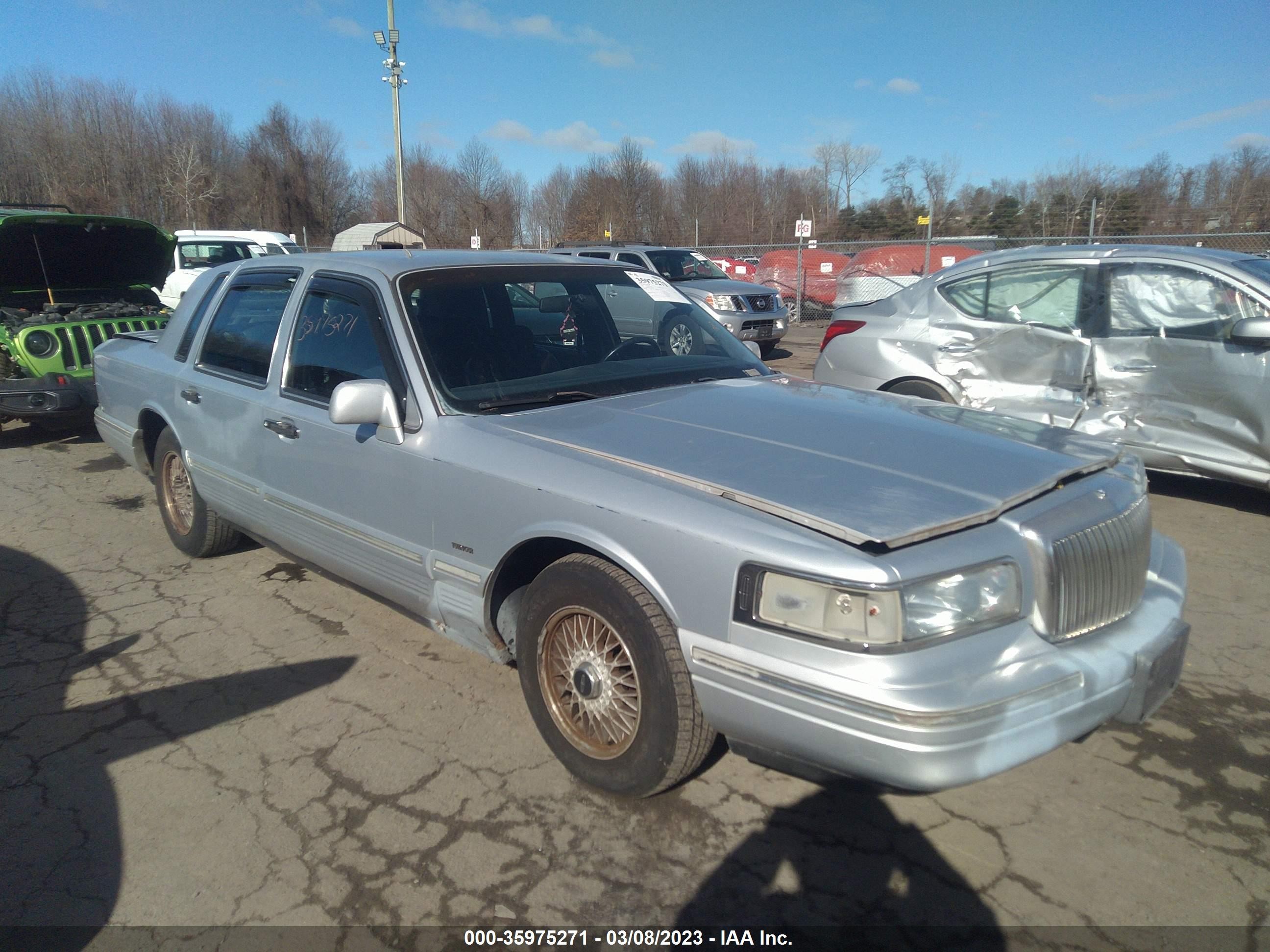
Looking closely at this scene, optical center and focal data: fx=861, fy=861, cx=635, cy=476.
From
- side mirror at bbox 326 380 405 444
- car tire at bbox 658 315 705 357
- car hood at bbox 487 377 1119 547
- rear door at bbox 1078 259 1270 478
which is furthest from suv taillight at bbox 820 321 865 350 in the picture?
side mirror at bbox 326 380 405 444

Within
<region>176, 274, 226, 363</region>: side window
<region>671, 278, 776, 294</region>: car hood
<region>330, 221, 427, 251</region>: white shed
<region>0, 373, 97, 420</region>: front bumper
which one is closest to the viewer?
<region>176, 274, 226, 363</region>: side window

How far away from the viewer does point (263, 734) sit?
3.28 metres

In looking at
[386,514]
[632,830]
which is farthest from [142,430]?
[632,830]

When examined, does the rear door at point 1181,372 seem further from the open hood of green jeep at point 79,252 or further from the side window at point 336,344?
the open hood of green jeep at point 79,252

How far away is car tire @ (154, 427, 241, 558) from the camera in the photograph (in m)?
4.89

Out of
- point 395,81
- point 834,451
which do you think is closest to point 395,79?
point 395,81

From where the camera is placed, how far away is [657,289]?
4.26 meters

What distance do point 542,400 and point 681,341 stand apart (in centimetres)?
97

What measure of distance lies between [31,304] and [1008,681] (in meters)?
10.1

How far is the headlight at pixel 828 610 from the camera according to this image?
2104 mm

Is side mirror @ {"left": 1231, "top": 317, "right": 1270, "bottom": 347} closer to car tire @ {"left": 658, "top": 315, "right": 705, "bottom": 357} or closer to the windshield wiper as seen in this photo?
car tire @ {"left": 658, "top": 315, "right": 705, "bottom": 357}

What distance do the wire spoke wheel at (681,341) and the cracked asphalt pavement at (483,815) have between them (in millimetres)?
1644

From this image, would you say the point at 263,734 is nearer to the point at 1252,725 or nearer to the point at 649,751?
the point at 649,751

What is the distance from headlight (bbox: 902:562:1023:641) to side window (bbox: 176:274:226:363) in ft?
13.8
